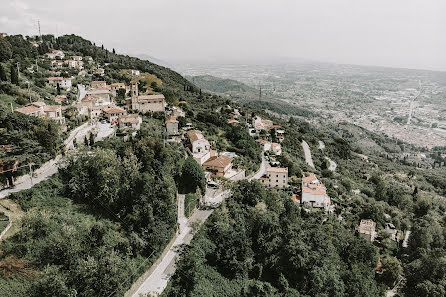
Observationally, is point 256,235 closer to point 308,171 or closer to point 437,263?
point 437,263

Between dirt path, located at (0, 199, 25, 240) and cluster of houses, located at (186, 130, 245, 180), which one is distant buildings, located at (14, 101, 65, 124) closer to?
dirt path, located at (0, 199, 25, 240)

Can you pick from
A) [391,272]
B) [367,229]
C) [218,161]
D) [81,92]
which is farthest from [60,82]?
[391,272]

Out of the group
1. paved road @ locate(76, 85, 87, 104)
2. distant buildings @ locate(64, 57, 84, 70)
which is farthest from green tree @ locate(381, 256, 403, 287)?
distant buildings @ locate(64, 57, 84, 70)

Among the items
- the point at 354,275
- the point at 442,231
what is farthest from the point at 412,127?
the point at 354,275

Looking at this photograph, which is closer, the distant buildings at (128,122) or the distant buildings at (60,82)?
the distant buildings at (128,122)

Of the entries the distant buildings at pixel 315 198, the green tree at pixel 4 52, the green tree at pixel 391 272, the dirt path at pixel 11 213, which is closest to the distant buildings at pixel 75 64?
the green tree at pixel 4 52

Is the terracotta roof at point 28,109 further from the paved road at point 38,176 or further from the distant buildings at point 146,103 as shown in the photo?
the distant buildings at point 146,103

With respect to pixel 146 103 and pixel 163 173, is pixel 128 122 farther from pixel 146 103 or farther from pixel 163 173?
pixel 163 173
